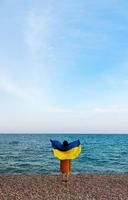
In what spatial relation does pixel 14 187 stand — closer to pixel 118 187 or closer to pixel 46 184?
pixel 46 184

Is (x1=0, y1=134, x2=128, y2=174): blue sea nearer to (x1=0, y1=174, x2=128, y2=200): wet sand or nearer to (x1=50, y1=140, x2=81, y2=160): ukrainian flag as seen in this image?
(x1=0, y1=174, x2=128, y2=200): wet sand

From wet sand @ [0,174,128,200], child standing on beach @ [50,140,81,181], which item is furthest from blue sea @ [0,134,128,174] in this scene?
child standing on beach @ [50,140,81,181]

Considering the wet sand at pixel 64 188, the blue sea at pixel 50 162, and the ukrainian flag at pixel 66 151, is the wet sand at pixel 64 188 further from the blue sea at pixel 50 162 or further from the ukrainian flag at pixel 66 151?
the blue sea at pixel 50 162

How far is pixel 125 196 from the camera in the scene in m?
14.1

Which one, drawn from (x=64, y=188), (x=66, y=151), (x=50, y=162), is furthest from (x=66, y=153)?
(x=50, y=162)

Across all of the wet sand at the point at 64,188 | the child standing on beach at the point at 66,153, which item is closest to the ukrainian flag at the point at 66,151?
the child standing on beach at the point at 66,153

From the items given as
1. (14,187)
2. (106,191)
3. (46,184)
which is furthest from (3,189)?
(106,191)

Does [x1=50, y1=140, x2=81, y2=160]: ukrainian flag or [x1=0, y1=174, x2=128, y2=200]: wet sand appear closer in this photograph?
[x1=0, y1=174, x2=128, y2=200]: wet sand

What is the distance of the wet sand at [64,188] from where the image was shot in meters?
14.0

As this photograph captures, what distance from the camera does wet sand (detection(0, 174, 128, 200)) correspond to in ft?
45.8

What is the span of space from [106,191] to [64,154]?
2.56m

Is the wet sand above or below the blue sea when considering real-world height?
below

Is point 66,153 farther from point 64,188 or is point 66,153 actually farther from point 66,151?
point 64,188

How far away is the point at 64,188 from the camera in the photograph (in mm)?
15477
